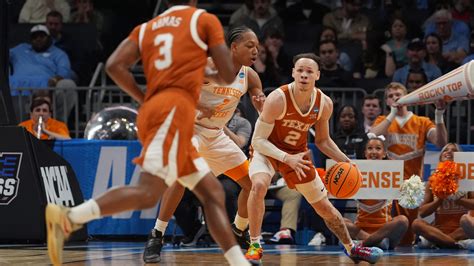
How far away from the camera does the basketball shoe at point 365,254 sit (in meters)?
9.36

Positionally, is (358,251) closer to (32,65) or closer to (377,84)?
(377,84)

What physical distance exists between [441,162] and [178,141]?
574 centimetres

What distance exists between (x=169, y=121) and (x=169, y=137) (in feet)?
0.35

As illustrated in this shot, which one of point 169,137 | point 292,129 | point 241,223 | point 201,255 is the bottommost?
point 201,255

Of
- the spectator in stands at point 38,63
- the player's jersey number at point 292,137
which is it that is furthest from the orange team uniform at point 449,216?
Result: the spectator in stands at point 38,63

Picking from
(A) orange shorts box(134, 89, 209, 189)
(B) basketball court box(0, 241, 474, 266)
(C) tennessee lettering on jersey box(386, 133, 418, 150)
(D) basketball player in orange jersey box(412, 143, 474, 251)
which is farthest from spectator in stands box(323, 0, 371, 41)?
(A) orange shorts box(134, 89, 209, 189)

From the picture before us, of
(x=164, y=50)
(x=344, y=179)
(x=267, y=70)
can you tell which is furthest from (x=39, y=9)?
(x=164, y=50)

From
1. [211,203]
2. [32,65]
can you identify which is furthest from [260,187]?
[32,65]

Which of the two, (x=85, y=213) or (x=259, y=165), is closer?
(x=85, y=213)

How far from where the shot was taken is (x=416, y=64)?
48.6ft

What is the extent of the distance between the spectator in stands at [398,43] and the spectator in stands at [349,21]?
609 mm

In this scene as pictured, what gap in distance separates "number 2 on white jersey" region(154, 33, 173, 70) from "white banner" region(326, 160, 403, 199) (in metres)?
5.23

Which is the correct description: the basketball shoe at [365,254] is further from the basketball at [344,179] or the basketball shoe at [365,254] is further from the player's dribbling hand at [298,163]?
the player's dribbling hand at [298,163]

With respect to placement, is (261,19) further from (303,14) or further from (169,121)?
(169,121)
